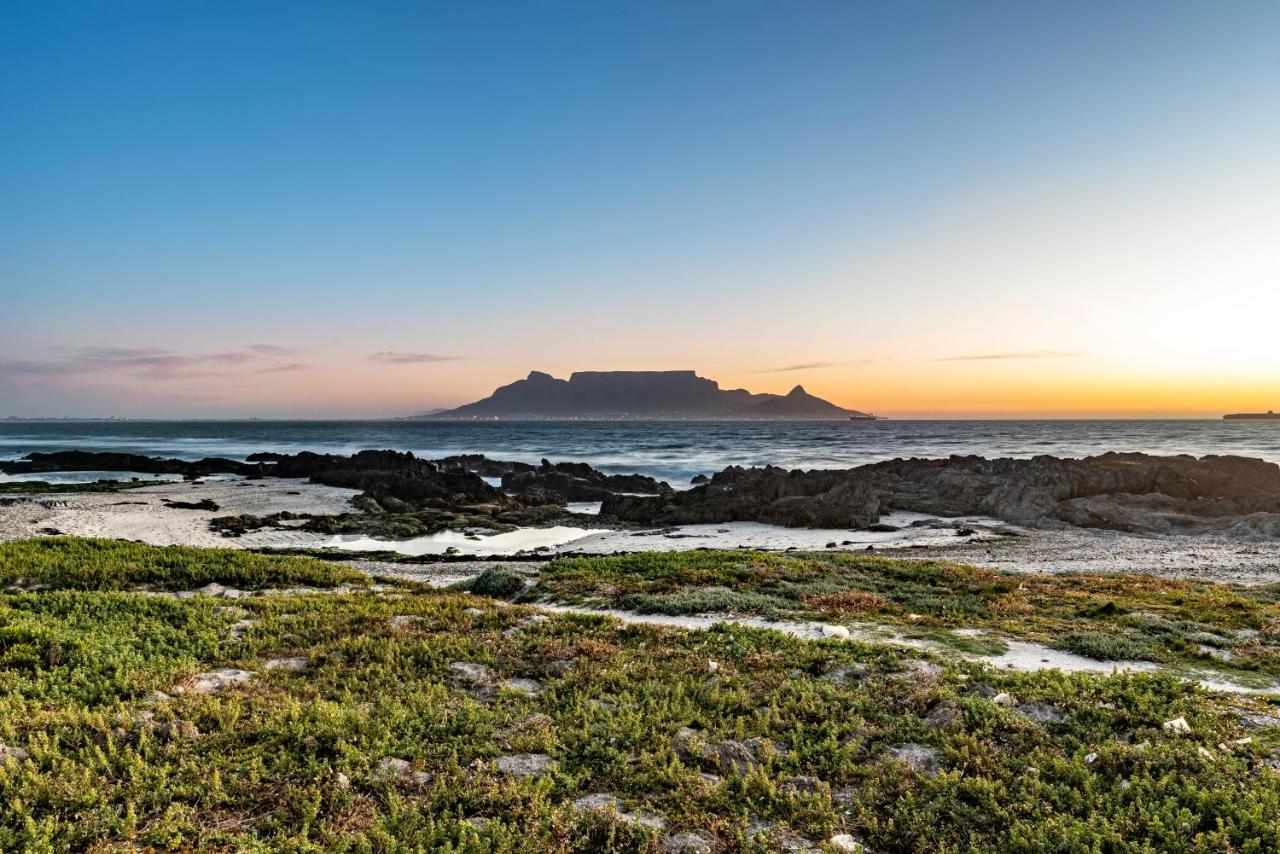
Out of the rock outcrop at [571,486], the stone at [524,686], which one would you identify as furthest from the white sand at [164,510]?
the stone at [524,686]

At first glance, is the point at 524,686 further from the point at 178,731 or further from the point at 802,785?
the point at 802,785

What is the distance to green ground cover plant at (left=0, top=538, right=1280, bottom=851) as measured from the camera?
255 inches

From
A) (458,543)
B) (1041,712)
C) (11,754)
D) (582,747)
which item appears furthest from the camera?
(458,543)

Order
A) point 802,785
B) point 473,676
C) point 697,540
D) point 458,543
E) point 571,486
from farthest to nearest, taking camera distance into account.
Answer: point 571,486 → point 697,540 → point 458,543 → point 473,676 → point 802,785

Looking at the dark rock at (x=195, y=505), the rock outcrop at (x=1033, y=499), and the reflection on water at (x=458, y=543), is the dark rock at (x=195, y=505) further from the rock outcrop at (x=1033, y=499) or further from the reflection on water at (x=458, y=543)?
the rock outcrop at (x=1033, y=499)

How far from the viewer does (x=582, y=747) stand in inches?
329

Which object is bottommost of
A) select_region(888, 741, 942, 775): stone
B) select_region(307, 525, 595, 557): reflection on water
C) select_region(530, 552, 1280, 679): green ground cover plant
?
select_region(307, 525, 595, 557): reflection on water

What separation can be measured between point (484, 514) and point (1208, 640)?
36273mm

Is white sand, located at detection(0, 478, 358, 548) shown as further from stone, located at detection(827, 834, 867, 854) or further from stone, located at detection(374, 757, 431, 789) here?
stone, located at detection(827, 834, 867, 854)

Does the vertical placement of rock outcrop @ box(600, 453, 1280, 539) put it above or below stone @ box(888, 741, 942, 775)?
below

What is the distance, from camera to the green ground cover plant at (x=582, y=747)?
648 cm

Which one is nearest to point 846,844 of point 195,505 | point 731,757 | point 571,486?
→ point 731,757

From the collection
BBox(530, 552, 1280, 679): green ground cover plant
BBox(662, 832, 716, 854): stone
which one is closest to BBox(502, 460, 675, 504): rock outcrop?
BBox(530, 552, 1280, 679): green ground cover plant

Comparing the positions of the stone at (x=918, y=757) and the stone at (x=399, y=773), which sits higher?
the stone at (x=399, y=773)
